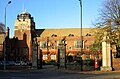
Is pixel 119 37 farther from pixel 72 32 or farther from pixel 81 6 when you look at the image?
pixel 72 32

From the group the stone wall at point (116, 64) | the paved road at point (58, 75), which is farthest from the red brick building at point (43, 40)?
the paved road at point (58, 75)

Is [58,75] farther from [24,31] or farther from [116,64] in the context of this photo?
[24,31]

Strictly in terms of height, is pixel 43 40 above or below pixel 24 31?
below

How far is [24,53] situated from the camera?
357 feet

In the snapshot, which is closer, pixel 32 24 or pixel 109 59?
pixel 109 59

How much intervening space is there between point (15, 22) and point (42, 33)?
1162 centimetres

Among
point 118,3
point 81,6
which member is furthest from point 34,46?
point 118,3

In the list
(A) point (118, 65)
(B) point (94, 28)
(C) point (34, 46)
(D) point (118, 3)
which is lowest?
(A) point (118, 65)

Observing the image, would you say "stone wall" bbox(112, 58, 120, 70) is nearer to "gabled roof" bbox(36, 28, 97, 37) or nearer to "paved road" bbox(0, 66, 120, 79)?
"paved road" bbox(0, 66, 120, 79)

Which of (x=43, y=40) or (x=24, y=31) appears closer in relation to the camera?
(x=43, y=40)

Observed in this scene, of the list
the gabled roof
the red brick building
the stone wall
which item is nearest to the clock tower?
the red brick building

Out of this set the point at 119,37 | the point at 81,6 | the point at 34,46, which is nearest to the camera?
the point at 81,6

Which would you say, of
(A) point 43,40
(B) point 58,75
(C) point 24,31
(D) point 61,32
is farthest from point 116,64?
(D) point 61,32

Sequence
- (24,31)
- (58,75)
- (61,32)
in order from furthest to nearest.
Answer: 1. (61,32)
2. (24,31)
3. (58,75)
